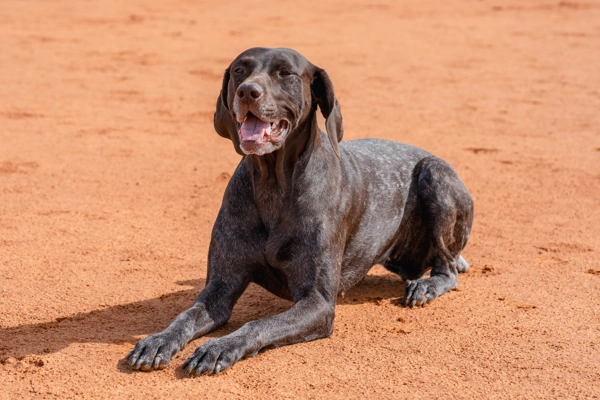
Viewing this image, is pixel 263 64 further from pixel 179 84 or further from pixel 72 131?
pixel 179 84

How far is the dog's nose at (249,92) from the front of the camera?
577 centimetres

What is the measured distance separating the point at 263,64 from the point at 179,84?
8.92 meters

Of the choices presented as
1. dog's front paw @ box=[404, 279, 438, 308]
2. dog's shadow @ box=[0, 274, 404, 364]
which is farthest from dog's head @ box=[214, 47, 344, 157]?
dog's front paw @ box=[404, 279, 438, 308]

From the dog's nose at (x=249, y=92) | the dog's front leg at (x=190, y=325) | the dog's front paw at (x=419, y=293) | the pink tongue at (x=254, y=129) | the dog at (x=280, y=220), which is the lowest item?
the dog's front paw at (x=419, y=293)

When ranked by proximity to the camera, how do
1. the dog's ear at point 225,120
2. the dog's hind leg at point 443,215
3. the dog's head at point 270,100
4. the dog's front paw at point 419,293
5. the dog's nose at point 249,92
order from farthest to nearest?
the dog's hind leg at point 443,215 < the dog's front paw at point 419,293 < the dog's ear at point 225,120 < the dog's head at point 270,100 < the dog's nose at point 249,92

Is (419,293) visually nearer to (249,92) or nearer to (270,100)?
(270,100)

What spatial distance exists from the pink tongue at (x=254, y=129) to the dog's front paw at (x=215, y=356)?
124 cm

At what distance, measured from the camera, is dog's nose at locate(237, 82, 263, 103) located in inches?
227

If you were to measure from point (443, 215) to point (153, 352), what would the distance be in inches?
113

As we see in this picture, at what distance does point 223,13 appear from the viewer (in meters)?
21.9

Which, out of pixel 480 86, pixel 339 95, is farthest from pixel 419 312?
pixel 480 86

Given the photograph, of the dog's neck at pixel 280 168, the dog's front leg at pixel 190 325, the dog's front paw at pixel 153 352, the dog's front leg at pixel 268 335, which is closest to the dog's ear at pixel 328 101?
the dog's neck at pixel 280 168

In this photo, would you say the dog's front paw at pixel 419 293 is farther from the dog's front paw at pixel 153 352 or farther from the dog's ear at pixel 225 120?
the dog's front paw at pixel 153 352

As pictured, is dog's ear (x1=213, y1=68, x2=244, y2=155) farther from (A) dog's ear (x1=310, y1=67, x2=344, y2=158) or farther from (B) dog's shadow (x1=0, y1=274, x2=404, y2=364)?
(B) dog's shadow (x1=0, y1=274, x2=404, y2=364)
